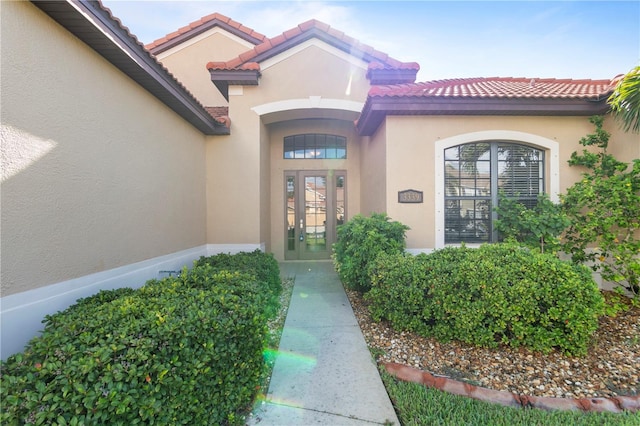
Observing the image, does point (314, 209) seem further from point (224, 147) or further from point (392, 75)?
point (392, 75)

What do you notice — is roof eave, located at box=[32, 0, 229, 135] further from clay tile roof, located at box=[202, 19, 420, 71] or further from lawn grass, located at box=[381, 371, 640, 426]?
lawn grass, located at box=[381, 371, 640, 426]

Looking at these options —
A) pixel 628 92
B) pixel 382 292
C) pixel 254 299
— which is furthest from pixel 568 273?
pixel 254 299

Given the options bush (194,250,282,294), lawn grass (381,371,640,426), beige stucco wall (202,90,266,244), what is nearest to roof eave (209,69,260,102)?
beige stucco wall (202,90,266,244)

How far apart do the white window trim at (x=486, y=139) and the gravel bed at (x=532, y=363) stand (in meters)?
2.45

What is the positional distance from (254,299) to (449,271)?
104 inches

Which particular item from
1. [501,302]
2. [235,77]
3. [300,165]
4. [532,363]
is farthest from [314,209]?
[532,363]

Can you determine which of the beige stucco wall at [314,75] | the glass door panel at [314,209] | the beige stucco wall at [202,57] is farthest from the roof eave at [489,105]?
the beige stucco wall at [202,57]

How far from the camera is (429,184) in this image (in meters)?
5.50

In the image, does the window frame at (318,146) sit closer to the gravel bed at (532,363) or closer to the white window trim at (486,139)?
the white window trim at (486,139)

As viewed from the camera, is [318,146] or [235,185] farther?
[318,146]

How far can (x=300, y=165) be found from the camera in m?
8.88

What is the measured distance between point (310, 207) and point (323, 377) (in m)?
6.32

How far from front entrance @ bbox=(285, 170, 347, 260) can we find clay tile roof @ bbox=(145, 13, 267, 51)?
16.3 feet

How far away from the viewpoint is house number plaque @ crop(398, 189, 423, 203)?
5488 millimetres
